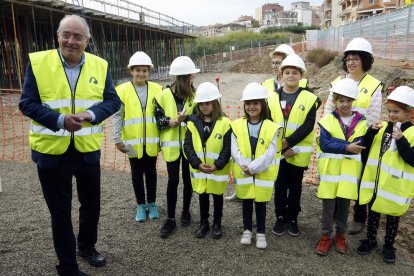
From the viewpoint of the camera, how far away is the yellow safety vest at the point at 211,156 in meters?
3.79

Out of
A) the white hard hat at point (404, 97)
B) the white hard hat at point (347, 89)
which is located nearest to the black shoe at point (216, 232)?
the white hard hat at point (347, 89)

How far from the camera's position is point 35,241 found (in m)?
3.89

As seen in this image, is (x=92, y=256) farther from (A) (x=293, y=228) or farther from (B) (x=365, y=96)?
(B) (x=365, y=96)

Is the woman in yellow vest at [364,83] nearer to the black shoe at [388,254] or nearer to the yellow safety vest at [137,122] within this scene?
the black shoe at [388,254]

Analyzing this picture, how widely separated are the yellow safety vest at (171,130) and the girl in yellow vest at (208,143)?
0.85 feet

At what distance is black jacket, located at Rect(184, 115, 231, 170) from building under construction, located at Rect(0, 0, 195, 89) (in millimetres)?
8708

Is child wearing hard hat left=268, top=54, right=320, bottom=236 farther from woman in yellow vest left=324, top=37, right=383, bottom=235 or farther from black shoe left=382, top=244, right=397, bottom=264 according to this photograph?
black shoe left=382, top=244, right=397, bottom=264

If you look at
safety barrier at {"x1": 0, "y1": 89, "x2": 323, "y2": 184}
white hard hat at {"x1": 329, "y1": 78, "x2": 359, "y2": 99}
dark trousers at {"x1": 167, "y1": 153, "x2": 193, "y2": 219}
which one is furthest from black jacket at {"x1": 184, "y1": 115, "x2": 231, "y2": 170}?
safety barrier at {"x1": 0, "y1": 89, "x2": 323, "y2": 184}

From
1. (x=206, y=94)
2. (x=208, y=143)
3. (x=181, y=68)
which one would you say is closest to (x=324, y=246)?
(x=208, y=143)

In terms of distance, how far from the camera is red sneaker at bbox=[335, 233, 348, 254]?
368 centimetres

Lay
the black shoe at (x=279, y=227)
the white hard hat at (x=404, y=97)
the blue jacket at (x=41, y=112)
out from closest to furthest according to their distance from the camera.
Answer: the blue jacket at (x=41, y=112), the white hard hat at (x=404, y=97), the black shoe at (x=279, y=227)

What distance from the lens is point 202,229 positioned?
13.2 feet

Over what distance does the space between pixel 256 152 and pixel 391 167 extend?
129 cm

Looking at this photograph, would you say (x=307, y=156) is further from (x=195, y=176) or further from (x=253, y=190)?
(x=195, y=176)
